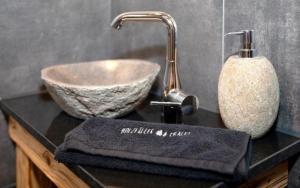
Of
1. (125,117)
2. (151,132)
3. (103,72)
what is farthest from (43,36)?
(151,132)

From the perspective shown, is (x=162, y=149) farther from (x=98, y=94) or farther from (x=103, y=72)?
(x=103, y=72)

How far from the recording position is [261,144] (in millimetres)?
739

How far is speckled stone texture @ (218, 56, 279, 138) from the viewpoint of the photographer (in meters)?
0.70

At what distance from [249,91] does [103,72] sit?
1.72ft

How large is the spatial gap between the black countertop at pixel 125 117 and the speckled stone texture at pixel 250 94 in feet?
0.18

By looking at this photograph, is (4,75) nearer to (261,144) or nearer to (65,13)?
(65,13)

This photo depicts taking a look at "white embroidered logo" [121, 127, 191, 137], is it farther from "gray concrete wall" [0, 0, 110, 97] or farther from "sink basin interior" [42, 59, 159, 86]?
"gray concrete wall" [0, 0, 110, 97]

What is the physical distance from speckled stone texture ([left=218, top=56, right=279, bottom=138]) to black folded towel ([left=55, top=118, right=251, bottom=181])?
46 millimetres

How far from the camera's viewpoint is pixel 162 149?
2.10ft

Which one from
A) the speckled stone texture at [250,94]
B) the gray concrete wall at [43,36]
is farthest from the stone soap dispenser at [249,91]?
the gray concrete wall at [43,36]

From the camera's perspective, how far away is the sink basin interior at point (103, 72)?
3.33 feet

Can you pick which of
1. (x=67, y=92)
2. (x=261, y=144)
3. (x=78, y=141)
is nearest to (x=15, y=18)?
(x=67, y=92)

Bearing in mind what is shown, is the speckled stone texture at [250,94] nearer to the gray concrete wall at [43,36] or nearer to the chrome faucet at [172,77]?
the chrome faucet at [172,77]

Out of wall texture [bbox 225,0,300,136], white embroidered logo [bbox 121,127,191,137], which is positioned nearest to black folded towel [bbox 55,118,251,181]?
white embroidered logo [bbox 121,127,191,137]
